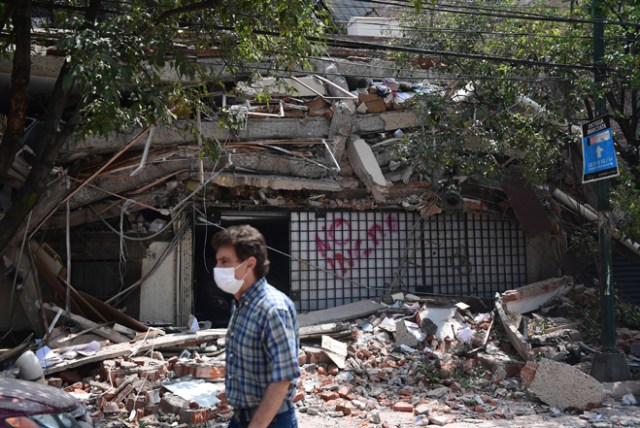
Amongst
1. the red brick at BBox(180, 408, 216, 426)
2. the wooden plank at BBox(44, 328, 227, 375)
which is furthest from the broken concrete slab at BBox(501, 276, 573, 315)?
the red brick at BBox(180, 408, 216, 426)

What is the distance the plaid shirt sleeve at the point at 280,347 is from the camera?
10.3 feet

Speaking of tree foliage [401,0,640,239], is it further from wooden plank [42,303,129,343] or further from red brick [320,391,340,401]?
wooden plank [42,303,129,343]

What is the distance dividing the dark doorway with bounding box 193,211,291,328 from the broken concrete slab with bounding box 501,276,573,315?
3765 mm

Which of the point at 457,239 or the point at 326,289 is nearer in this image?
the point at 326,289

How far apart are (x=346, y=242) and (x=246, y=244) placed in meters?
8.13

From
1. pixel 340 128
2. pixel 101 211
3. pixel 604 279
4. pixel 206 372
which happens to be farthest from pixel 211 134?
pixel 604 279

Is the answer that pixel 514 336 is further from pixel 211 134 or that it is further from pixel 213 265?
pixel 211 134

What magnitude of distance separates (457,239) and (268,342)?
938cm

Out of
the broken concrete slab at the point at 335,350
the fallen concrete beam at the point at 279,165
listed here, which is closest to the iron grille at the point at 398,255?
the fallen concrete beam at the point at 279,165

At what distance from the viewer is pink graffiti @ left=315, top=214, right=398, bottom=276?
448 inches

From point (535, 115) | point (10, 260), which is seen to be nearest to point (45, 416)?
point (10, 260)

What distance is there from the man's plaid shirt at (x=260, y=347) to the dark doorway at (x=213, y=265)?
7.51 m

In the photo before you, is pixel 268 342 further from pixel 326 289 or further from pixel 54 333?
pixel 326 289

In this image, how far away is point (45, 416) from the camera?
14.8 ft
